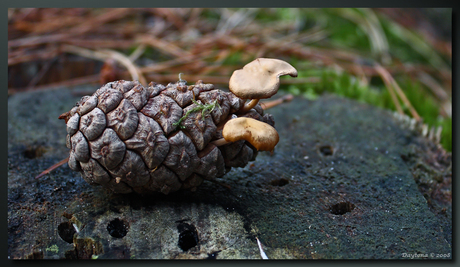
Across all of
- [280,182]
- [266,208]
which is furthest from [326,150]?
[266,208]

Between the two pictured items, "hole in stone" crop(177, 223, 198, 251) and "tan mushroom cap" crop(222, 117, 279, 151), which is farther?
"hole in stone" crop(177, 223, 198, 251)

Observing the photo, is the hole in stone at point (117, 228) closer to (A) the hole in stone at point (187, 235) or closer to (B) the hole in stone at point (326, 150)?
(A) the hole in stone at point (187, 235)

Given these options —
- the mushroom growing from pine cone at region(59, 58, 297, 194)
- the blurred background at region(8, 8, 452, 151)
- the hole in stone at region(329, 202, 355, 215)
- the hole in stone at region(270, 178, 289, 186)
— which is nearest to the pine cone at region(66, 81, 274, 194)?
the mushroom growing from pine cone at region(59, 58, 297, 194)

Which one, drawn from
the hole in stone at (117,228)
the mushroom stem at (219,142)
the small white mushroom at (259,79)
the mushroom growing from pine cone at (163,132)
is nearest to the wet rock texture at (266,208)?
the hole in stone at (117,228)

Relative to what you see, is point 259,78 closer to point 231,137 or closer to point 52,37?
point 231,137

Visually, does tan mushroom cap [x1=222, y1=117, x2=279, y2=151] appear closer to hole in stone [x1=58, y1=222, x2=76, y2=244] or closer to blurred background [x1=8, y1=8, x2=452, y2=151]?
hole in stone [x1=58, y1=222, x2=76, y2=244]

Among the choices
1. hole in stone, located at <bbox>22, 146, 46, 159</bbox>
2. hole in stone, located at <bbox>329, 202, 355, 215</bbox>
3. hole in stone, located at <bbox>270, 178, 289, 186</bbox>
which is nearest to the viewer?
hole in stone, located at <bbox>329, 202, 355, 215</bbox>

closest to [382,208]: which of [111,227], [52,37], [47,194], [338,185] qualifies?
[338,185]

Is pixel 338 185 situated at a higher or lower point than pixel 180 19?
lower
